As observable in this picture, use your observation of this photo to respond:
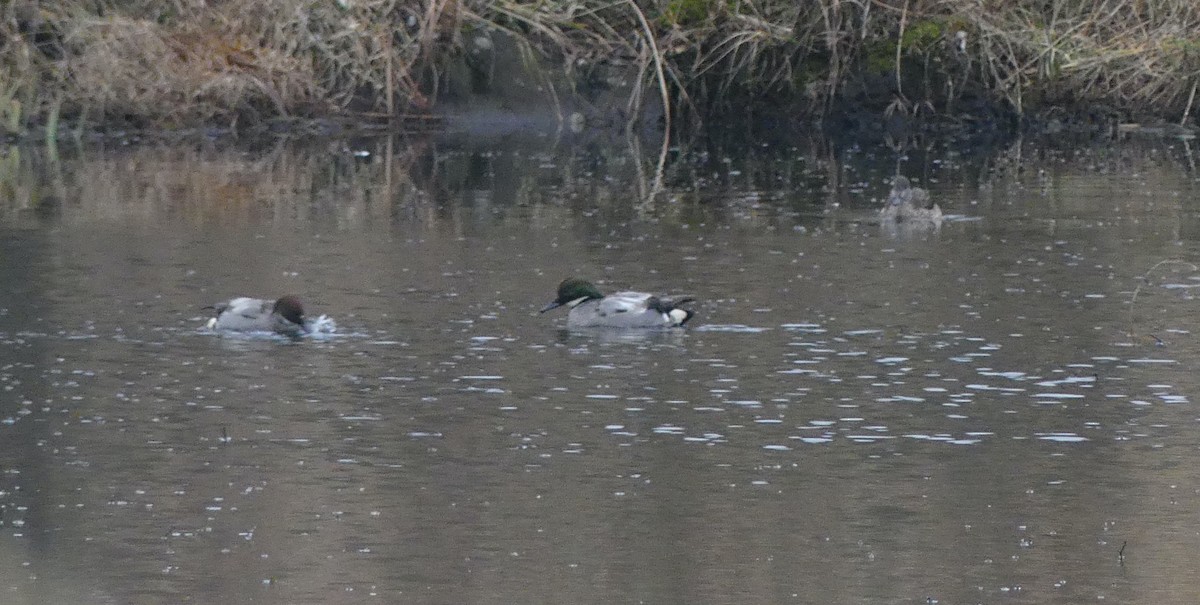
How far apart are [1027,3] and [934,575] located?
66.3 ft

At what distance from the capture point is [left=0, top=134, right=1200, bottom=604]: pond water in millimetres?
7574

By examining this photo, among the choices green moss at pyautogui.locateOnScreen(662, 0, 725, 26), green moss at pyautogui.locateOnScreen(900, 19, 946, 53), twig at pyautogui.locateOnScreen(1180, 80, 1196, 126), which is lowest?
twig at pyautogui.locateOnScreen(1180, 80, 1196, 126)

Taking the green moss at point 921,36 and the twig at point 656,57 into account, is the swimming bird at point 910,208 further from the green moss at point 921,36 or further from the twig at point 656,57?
the green moss at point 921,36

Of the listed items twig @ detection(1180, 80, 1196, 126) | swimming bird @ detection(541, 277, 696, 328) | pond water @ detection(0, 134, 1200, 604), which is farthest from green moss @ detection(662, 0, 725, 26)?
swimming bird @ detection(541, 277, 696, 328)

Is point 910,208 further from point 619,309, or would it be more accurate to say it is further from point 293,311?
point 293,311

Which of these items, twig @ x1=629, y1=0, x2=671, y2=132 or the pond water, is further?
twig @ x1=629, y1=0, x2=671, y2=132

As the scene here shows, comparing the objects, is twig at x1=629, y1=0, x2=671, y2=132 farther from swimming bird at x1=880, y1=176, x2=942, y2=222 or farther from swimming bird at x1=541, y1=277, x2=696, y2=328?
swimming bird at x1=541, y1=277, x2=696, y2=328

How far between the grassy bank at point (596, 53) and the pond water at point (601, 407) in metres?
7.58

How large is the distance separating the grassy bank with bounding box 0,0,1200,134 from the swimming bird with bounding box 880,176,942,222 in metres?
9.18

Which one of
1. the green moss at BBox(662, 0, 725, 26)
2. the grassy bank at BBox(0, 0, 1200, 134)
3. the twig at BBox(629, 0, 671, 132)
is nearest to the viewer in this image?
the grassy bank at BBox(0, 0, 1200, 134)

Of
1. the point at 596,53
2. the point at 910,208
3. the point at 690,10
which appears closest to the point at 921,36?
the point at 690,10

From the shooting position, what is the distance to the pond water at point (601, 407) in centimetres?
757

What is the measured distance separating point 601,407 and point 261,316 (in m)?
2.72

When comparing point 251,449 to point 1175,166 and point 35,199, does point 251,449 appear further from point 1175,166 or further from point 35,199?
point 1175,166
